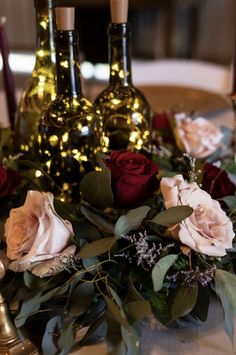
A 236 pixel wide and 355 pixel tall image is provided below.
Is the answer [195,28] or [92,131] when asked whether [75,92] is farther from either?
[195,28]

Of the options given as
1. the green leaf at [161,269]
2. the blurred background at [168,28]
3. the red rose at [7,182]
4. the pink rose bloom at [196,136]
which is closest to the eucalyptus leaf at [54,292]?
the green leaf at [161,269]

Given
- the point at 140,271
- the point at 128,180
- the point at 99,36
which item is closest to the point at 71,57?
the point at 128,180

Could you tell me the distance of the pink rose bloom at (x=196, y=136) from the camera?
0.90 meters

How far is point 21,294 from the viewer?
0.58 metres

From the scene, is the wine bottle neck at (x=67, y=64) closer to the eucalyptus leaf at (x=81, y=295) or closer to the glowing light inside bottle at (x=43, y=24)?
the glowing light inside bottle at (x=43, y=24)

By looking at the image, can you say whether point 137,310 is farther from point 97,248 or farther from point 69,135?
point 69,135

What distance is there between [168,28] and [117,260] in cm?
364

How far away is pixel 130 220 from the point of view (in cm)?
56

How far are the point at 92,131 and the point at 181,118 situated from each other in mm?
291

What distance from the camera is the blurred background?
12.0ft

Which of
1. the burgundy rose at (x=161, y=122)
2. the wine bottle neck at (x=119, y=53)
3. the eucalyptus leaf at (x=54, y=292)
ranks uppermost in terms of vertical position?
the wine bottle neck at (x=119, y=53)

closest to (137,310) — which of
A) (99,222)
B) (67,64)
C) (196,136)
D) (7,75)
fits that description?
(99,222)

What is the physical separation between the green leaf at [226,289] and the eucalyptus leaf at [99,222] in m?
0.14

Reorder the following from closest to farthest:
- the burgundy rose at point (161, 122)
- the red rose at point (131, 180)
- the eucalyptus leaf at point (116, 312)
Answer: the eucalyptus leaf at point (116, 312) → the red rose at point (131, 180) → the burgundy rose at point (161, 122)
